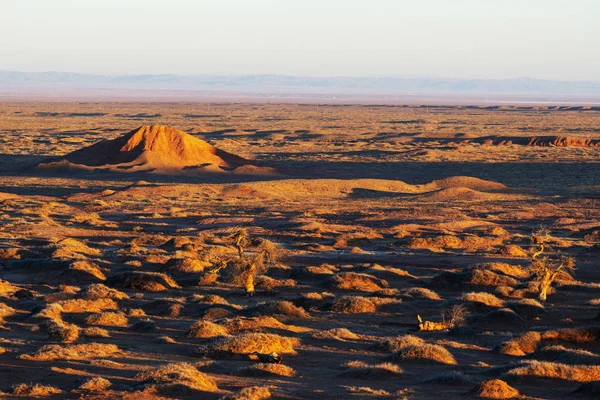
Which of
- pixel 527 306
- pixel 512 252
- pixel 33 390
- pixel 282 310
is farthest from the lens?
pixel 512 252

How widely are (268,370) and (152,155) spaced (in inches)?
2191

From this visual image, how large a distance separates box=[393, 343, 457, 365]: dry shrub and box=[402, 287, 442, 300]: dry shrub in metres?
8.37

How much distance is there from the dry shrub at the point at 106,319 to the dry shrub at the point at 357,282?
8002 millimetres

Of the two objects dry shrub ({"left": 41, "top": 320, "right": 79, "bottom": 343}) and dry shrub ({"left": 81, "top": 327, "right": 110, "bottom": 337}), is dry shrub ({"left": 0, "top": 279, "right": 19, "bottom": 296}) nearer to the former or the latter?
dry shrub ({"left": 41, "top": 320, "right": 79, "bottom": 343})

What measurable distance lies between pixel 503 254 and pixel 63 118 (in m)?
130

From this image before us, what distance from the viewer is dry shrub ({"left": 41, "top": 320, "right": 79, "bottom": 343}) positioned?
20.1 meters

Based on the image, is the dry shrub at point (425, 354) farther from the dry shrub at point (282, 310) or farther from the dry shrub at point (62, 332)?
the dry shrub at point (62, 332)

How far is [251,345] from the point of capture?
19.1 meters

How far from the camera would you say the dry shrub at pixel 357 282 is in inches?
1136

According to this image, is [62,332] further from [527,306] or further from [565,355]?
[527,306]

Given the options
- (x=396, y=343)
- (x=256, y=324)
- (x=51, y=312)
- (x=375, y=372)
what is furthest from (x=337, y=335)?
(x=51, y=312)

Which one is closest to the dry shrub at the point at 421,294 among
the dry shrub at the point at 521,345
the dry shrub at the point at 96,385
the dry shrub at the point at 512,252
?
the dry shrub at the point at 521,345

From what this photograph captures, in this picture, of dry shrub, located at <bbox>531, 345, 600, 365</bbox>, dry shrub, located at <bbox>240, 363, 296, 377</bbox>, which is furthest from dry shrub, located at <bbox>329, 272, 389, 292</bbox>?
dry shrub, located at <bbox>240, 363, 296, 377</bbox>

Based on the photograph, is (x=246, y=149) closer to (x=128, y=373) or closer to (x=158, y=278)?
(x=158, y=278)
